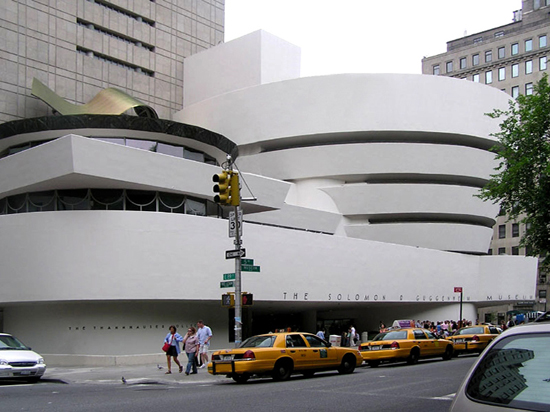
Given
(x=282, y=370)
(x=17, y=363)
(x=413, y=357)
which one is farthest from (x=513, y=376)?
(x=413, y=357)

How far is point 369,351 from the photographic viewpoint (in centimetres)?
2397

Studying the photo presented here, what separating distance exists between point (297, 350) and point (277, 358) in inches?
33.7

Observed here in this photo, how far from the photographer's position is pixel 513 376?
14.9 ft

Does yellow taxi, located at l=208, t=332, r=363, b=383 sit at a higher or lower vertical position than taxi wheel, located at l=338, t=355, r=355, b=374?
higher

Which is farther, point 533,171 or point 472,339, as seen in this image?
point 472,339

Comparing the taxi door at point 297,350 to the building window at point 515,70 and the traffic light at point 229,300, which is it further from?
the building window at point 515,70

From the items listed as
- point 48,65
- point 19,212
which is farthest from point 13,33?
point 19,212

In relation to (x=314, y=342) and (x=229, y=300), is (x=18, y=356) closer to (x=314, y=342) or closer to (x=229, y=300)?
(x=229, y=300)

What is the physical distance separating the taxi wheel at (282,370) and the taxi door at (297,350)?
24 cm

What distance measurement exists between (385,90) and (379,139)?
144 inches

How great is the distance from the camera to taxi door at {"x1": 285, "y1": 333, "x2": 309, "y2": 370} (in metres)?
19.2

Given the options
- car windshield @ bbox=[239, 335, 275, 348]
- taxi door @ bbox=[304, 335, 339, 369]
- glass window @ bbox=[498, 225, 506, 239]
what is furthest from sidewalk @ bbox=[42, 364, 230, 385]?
glass window @ bbox=[498, 225, 506, 239]

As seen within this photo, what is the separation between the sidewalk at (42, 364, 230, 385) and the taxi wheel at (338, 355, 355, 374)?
11.5 ft

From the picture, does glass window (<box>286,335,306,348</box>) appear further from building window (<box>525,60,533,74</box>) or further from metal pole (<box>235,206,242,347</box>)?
building window (<box>525,60,533,74</box>)
